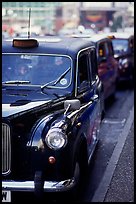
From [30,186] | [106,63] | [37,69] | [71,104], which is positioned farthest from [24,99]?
[106,63]

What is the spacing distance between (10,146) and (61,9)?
8324 cm

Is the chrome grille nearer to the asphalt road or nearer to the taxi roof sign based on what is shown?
the asphalt road

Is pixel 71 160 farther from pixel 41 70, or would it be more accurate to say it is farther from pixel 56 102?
pixel 41 70

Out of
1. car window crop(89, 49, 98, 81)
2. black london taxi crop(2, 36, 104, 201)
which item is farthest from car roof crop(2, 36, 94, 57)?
car window crop(89, 49, 98, 81)

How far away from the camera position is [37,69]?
229 inches

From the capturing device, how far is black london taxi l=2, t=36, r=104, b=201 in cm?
450

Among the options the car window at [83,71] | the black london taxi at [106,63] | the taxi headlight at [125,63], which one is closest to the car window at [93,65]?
the car window at [83,71]

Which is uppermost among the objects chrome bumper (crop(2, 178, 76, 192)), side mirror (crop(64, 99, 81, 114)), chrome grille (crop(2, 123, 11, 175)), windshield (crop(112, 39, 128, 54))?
windshield (crop(112, 39, 128, 54))

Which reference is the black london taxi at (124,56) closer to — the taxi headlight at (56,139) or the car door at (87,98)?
the car door at (87,98)

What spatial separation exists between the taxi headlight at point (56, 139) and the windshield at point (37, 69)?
1.29m

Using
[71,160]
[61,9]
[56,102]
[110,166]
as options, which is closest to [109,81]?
[110,166]

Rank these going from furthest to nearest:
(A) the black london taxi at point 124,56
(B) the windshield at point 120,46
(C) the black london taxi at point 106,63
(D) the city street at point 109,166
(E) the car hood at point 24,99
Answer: (B) the windshield at point 120,46, (A) the black london taxi at point 124,56, (C) the black london taxi at point 106,63, (D) the city street at point 109,166, (E) the car hood at point 24,99

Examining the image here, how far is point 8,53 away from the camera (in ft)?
19.6

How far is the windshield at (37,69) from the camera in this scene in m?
5.73
